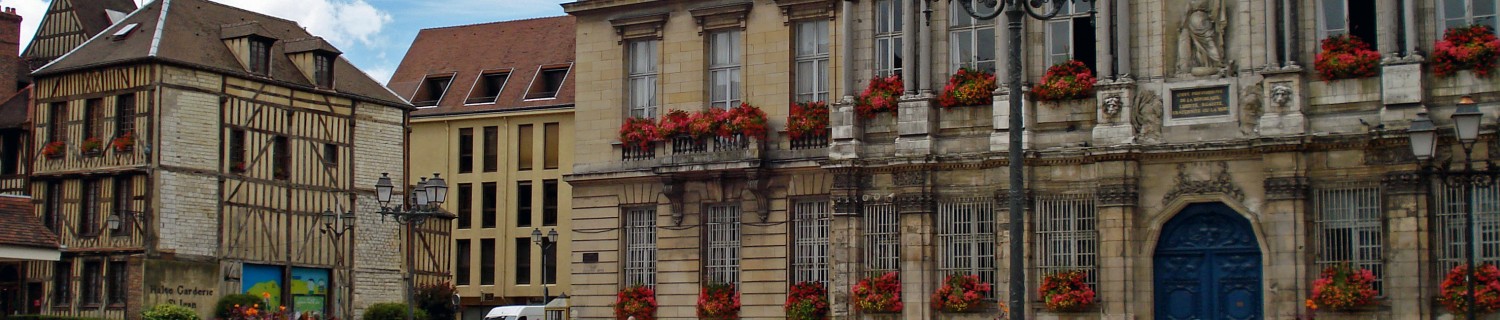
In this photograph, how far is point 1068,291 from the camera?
2673cm

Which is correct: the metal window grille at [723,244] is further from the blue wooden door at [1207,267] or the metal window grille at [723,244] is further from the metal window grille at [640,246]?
the blue wooden door at [1207,267]

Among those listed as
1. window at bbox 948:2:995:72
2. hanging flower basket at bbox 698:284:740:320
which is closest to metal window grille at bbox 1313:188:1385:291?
window at bbox 948:2:995:72

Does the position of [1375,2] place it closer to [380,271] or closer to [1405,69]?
[1405,69]

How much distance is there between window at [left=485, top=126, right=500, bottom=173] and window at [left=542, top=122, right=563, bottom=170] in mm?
1660

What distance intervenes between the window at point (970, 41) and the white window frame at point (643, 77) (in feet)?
18.7

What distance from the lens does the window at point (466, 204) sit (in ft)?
178

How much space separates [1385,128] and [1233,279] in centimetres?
314

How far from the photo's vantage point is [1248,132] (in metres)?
25.7

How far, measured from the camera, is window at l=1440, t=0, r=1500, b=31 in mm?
24516

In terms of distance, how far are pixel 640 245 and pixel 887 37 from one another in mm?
5884

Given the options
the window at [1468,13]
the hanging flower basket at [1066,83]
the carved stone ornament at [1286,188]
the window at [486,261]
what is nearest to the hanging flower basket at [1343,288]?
the carved stone ornament at [1286,188]

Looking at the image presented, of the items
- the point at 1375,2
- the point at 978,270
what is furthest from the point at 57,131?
the point at 1375,2

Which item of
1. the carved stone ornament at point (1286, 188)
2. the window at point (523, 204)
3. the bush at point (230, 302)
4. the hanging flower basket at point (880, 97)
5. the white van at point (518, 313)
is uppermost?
the hanging flower basket at point (880, 97)

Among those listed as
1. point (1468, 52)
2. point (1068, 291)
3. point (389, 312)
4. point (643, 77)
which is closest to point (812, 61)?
point (643, 77)
